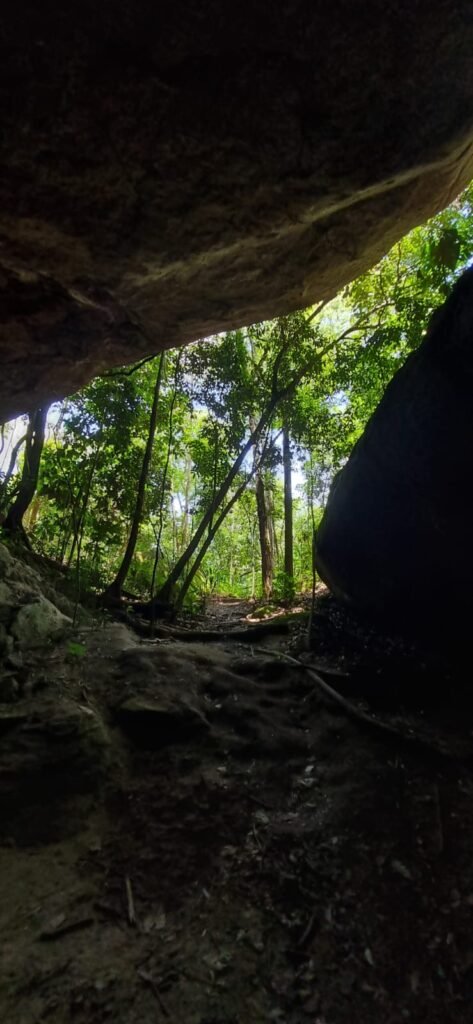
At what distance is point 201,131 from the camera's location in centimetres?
338

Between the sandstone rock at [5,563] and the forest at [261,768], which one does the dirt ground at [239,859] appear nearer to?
the forest at [261,768]

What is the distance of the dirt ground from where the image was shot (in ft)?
8.53

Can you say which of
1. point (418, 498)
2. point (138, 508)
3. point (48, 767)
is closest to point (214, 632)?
point (138, 508)

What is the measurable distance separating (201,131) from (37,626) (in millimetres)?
5680

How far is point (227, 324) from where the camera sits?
5.57 m

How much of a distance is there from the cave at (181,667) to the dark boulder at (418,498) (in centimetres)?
5

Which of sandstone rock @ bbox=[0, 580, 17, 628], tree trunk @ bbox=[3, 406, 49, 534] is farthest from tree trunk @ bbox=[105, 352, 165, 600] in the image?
sandstone rock @ bbox=[0, 580, 17, 628]

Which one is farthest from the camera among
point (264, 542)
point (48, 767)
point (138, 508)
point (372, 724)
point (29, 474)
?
point (264, 542)

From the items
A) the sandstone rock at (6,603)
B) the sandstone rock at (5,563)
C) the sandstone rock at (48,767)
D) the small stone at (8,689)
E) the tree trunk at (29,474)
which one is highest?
the tree trunk at (29,474)

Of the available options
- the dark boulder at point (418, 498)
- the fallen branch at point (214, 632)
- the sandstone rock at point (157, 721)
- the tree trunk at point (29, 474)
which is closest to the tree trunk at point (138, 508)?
the fallen branch at point (214, 632)

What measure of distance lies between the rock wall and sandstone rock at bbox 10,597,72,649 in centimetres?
356

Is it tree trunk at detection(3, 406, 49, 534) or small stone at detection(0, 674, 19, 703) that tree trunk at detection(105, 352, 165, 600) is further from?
small stone at detection(0, 674, 19, 703)

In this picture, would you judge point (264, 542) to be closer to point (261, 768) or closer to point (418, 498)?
point (418, 498)

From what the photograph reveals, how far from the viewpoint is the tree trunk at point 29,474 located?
9.05 meters
